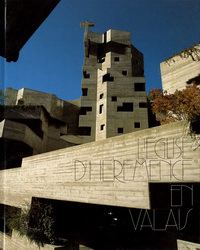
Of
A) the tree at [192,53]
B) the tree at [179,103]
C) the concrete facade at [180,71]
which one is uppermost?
the tree at [192,53]

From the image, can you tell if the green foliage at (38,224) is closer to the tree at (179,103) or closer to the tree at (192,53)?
the tree at (179,103)

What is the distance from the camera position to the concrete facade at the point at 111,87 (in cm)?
2150

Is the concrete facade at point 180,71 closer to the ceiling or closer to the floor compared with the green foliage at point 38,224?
closer to the ceiling

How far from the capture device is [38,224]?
8.77m

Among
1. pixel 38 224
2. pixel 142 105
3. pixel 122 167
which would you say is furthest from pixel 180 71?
pixel 38 224

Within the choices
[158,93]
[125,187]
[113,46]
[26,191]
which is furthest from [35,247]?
[113,46]

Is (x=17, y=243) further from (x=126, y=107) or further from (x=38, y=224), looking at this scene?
(x=126, y=107)

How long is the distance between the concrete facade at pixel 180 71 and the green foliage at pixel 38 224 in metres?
13.6

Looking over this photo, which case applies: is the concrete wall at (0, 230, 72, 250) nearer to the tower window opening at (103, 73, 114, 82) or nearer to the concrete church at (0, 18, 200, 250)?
the concrete church at (0, 18, 200, 250)

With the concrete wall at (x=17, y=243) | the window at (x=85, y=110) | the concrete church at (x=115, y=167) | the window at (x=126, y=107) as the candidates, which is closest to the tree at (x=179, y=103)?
the concrete church at (x=115, y=167)

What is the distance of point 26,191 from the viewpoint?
10.1 m

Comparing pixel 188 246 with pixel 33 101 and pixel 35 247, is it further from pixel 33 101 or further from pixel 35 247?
pixel 33 101

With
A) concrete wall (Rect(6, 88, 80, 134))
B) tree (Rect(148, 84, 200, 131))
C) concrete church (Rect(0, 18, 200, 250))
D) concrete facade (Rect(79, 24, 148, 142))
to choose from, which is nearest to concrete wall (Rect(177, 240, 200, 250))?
concrete church (Rect(0, 18, 200, 250))

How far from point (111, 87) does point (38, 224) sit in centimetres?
1825
